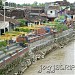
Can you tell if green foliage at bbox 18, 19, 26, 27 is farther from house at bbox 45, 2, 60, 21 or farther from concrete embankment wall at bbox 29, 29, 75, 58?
house at bbox 45, 2, 60, 21

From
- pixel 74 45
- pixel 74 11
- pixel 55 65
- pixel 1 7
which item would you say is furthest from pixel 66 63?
pixel 74 11

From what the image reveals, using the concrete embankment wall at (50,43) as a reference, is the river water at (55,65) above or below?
below

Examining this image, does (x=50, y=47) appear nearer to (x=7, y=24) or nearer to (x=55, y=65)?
(x=7, y=24)

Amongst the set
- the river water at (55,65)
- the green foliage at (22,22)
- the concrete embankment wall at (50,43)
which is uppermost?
the green foliage at (22,22)

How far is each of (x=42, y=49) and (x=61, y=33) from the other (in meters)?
7.38

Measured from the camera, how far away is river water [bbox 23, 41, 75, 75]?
17422mm

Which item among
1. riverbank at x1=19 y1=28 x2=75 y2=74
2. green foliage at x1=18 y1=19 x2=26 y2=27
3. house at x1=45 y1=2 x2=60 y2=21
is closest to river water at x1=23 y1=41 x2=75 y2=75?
riverbank at x1=19 y1=28 x2=75 y2=74

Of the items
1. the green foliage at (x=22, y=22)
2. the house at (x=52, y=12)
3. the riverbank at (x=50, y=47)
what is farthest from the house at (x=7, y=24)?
the house at (x=52, y=12)

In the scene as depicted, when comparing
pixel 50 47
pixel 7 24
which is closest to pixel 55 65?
pixel 50 47

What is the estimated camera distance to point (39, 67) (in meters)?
18.7

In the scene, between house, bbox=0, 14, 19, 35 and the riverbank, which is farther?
house, bbox=0, 14, 19, 35

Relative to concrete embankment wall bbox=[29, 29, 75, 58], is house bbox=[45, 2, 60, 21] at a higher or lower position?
higher

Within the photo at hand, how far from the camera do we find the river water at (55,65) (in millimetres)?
17422

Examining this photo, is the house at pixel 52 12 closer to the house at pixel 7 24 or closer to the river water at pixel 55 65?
the house at pixel 7 24
